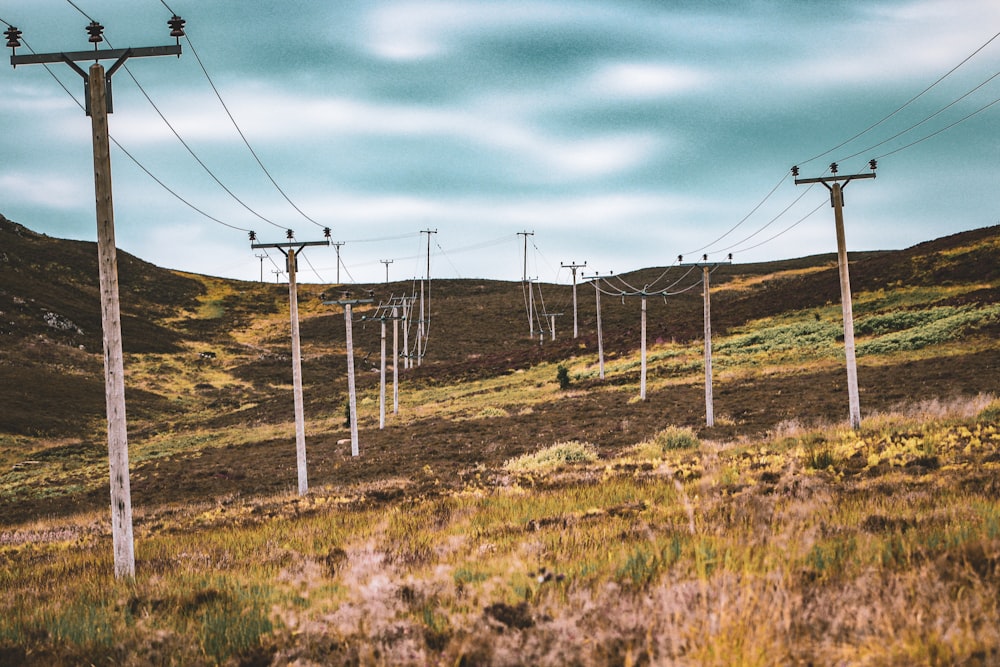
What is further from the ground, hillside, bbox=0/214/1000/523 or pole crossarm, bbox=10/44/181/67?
pole crossarm, bbox=10/44/181/67

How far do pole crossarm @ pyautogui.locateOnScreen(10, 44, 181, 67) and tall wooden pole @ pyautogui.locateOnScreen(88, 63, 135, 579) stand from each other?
201mm

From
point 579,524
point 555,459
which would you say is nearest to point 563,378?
point 555,459

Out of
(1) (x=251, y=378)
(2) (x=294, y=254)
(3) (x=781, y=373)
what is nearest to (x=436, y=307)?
(1) (x=251, y=378)

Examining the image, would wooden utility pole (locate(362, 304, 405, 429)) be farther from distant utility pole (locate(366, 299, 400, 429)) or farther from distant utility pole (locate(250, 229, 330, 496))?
distant utility pole (locate(250, 229, 330, 496))

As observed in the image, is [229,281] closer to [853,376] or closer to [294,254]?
[294,254]

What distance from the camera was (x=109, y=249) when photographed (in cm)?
884

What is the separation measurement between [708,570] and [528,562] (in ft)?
5.15

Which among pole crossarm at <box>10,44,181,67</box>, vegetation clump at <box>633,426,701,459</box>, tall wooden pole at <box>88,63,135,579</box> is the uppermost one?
pole crossarm at <box>10,44,181,67</box>

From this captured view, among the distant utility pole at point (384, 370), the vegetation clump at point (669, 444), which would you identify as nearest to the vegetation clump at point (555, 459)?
the vegetation clump at point (669, 444)

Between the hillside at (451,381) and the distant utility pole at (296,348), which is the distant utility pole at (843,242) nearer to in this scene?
the hillside at (451,381)

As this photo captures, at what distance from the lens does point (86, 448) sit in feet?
151

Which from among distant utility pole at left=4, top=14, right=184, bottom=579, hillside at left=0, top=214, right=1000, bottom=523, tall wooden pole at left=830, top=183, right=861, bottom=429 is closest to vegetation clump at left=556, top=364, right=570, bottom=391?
hillside at left=0, top=214, right=1000, bottom=523

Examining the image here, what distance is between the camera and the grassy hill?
3.54 m

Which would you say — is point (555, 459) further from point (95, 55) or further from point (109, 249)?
point (95, 55)
